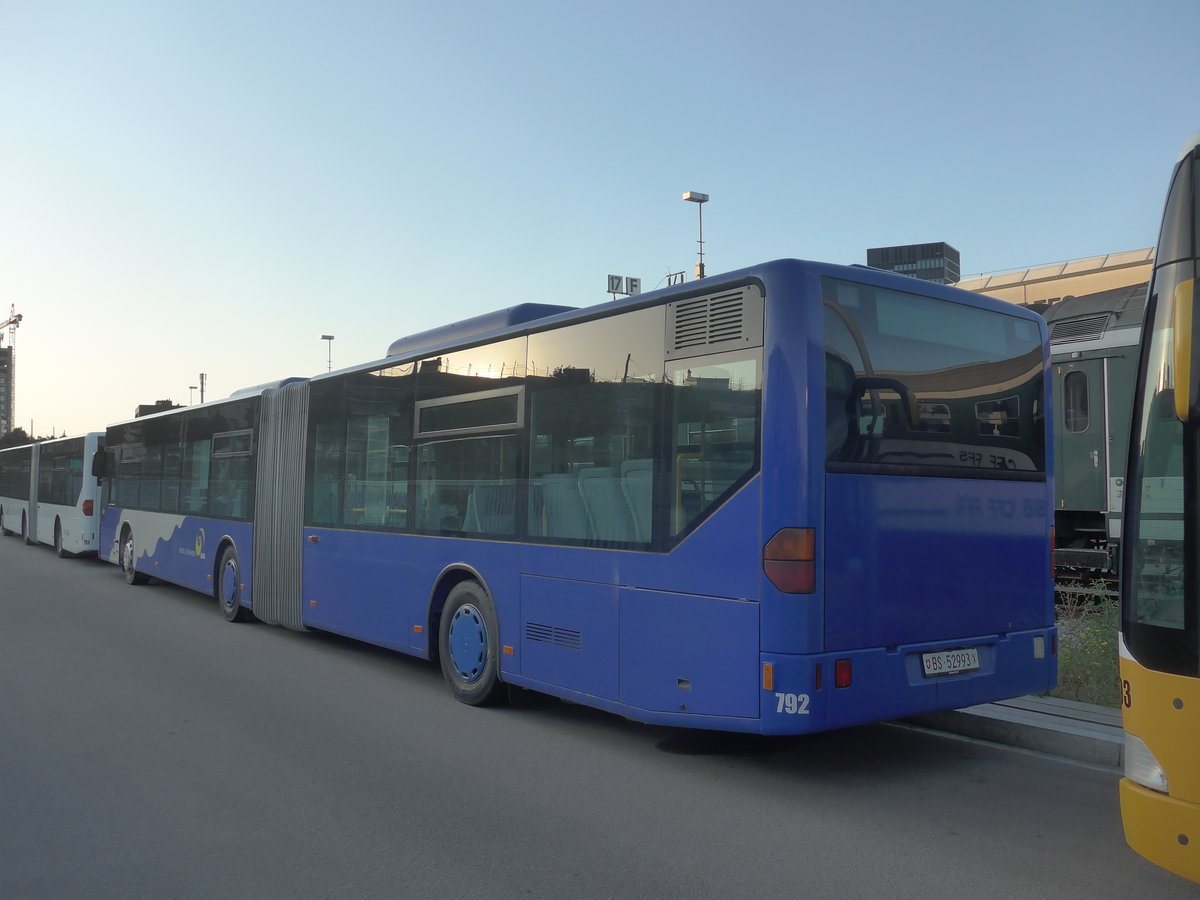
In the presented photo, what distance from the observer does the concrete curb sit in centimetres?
610

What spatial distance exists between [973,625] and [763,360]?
83.2 inches

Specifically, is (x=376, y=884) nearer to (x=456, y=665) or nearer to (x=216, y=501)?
(x=456, y=665)

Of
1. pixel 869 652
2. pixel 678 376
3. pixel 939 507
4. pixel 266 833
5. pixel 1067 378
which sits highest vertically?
pixel 1067 378

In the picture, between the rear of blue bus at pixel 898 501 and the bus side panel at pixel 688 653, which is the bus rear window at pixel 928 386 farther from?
the bus side panel at pixel 688 653

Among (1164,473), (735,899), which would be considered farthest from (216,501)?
(1164,473)

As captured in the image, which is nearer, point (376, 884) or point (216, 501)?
point (376, 884)

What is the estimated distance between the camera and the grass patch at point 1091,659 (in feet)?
23.9

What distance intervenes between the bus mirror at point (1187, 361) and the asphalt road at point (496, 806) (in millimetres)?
2057

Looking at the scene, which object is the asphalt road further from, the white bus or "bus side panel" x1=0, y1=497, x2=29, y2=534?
"bus side panel" x1=0, y1=497, x2=29, y2=534

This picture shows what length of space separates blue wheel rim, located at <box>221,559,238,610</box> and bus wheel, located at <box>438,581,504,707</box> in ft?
19.0

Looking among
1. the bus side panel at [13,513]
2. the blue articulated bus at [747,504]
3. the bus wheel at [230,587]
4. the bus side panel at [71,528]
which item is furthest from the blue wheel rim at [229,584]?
the bus side panel at [13,513]

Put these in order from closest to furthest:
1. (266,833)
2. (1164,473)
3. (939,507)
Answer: (1164,473) → (266,833) → (939,507)

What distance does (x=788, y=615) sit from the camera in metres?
5.30

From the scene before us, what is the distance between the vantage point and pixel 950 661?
5930 mm
